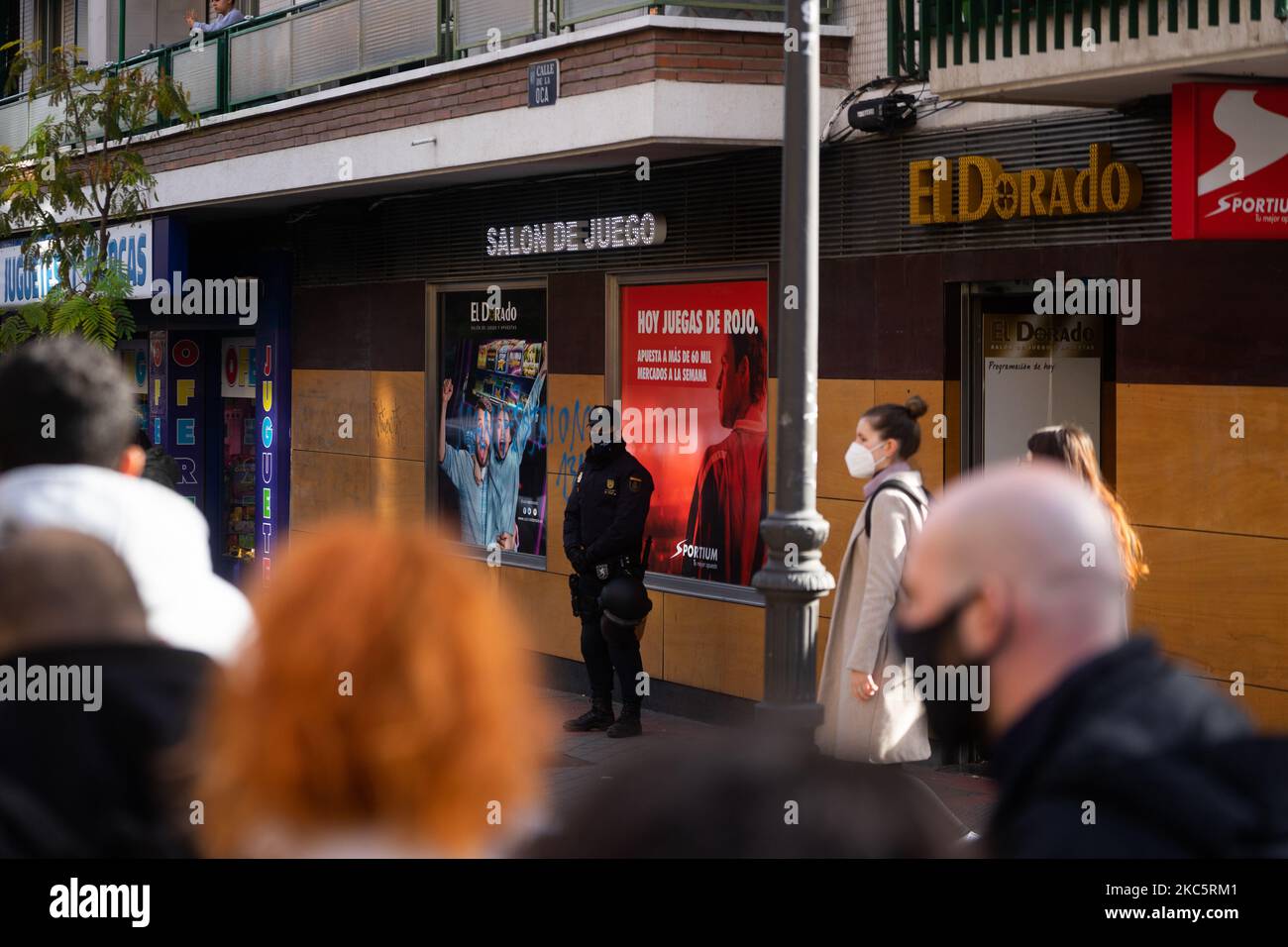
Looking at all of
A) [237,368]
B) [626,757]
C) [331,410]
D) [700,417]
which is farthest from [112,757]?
[237,368]

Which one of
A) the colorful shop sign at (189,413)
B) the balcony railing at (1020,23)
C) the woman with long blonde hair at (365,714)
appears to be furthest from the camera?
the colorful shop sign at (189,413)

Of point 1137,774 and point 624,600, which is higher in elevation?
point 1137,774

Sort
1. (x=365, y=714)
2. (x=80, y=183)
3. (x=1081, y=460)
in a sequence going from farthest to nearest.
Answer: (x=80, y=183) → (x=1081, y=460) → (x=365, y=714)

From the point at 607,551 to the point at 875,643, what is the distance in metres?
4.10

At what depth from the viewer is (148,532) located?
343cm

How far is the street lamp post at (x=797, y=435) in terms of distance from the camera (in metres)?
7.03

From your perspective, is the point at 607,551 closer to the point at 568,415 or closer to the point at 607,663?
the point at 607,663

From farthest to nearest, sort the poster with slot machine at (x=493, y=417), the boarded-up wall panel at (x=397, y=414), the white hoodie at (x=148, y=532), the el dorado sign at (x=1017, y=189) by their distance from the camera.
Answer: the boarded-up wall panel at (x=397, y=414) → the poster with slot machine at (x=493, y=417) → the el dorado sign at (x=1017, y=189) → the white hoodie at (x=148, y=532)

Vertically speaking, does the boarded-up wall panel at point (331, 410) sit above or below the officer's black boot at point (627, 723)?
above

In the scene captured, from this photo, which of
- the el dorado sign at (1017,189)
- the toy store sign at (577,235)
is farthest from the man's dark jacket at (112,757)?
the toy store sign at (577,235)

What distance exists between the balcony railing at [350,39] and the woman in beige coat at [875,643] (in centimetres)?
454

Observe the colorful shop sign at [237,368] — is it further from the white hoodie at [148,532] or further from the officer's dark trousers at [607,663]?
the white hoodie at [148,532]

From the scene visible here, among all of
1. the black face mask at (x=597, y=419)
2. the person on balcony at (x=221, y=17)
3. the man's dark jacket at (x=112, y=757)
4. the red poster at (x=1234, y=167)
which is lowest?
the man's dark jacket at (x=112, y=757)
